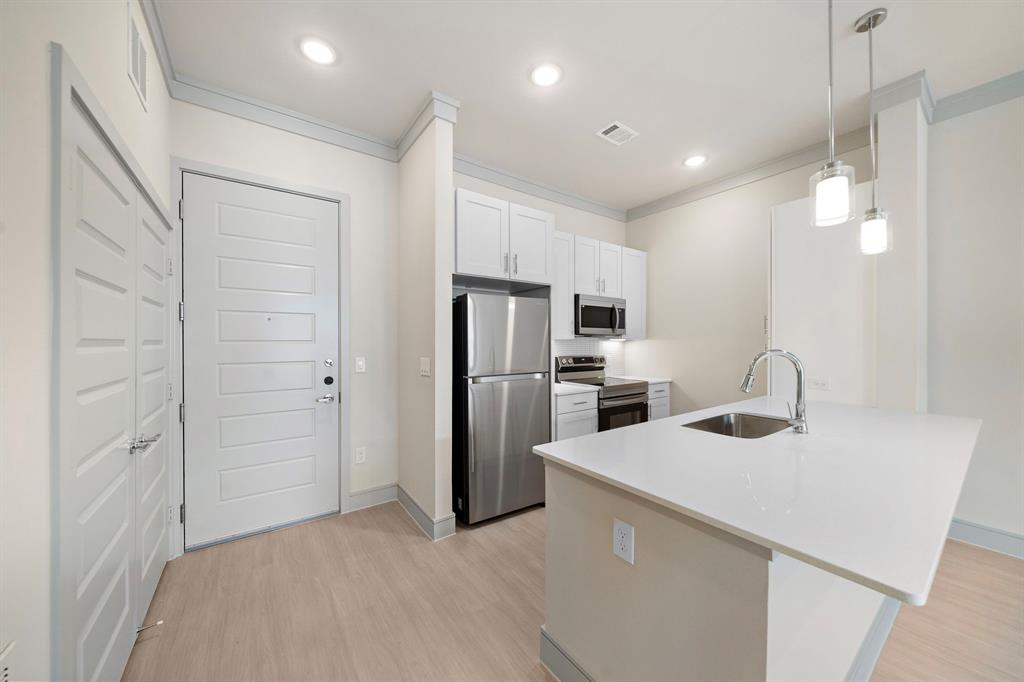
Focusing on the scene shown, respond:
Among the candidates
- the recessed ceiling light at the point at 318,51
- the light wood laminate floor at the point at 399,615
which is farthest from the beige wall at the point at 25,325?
the recessed ceiling light at the point at 318,51

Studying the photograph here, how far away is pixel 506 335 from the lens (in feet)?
9.53

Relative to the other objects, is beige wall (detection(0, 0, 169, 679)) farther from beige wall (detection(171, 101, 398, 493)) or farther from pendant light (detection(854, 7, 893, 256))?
pendant light (detection(854, 7, 893, 256))

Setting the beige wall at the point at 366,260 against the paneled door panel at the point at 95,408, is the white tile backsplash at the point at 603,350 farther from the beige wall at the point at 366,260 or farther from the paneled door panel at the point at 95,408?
the paneled door panel at the point at 95,408

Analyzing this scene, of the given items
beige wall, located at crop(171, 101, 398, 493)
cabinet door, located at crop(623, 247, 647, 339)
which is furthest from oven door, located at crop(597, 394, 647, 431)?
beige wall, located at crop(171, 101, 398, 493)

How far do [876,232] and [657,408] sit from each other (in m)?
2.62

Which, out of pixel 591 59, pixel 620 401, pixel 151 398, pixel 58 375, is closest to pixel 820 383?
pixel 620 401

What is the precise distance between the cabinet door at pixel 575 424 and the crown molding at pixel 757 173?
2503 millimetres

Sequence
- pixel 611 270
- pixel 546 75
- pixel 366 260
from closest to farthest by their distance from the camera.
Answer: pixel 546 75
pixel 366 260
pixel 611 270

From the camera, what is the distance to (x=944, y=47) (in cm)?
213

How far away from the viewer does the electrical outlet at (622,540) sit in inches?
47.4

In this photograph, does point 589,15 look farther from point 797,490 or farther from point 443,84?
point 797,490

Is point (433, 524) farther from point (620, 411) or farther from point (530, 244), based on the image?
point (530, 244)

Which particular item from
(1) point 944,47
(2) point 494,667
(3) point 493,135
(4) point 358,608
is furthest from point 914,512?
(3) point 493,135

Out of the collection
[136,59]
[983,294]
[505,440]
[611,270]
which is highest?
[136,59]
